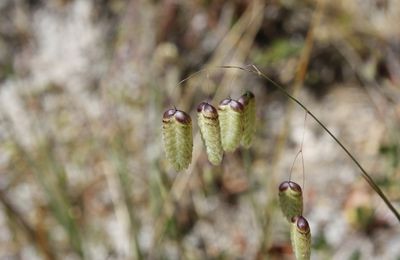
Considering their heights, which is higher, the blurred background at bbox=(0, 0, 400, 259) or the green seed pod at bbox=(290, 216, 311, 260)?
the green seed pod at bbox=(290, 216, 311, 260)

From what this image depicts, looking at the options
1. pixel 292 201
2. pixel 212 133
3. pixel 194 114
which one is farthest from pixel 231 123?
pixel 194 114

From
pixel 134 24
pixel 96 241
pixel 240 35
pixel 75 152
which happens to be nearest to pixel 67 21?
pixel 134 24

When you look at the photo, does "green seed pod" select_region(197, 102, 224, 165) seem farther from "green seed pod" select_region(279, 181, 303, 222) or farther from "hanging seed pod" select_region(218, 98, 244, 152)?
"green seed pod" select_region(279, 181, 303, 222)

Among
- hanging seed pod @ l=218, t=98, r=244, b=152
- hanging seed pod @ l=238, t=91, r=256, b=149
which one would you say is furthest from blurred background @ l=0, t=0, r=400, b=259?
hanging seed pod @ l=218, t=98, r=244, b=152

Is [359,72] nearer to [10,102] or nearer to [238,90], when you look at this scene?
[238,90]

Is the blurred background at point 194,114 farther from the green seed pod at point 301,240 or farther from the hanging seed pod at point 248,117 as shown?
the green seed pod at point 301,240
